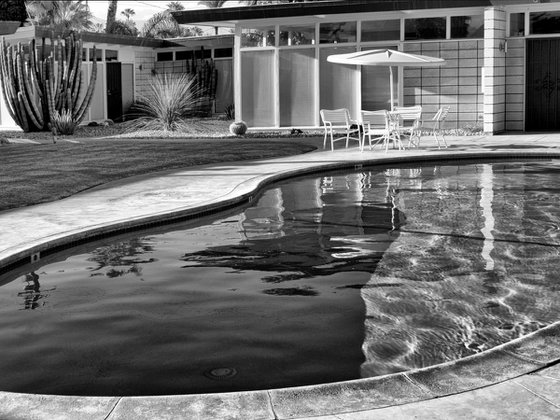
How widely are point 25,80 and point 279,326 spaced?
62.0ft

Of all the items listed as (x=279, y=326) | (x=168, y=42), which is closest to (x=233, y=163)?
(x=279, y=326)

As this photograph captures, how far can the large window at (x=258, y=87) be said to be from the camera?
22281mm

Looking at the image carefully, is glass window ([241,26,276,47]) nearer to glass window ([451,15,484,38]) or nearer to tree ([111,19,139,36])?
glass window ([451,15,484,38])

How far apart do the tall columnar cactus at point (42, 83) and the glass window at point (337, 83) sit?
623 centimetres

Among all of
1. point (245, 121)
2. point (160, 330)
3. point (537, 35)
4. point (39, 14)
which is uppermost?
point (39, 14)

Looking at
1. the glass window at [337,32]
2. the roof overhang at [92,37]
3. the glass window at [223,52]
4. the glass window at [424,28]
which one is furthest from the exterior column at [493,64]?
the glass window at [223,52]

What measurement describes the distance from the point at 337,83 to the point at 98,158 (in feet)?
28.1

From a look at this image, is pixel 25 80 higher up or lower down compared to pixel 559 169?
higher up

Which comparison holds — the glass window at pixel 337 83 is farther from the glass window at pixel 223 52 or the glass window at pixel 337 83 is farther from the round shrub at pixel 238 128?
the glass window at pixel 223 52

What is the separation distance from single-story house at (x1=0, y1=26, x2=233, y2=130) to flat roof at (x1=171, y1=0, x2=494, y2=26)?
245 inches

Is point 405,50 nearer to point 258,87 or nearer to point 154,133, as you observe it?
point 258,87

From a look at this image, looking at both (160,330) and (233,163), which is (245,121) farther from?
(160,330)

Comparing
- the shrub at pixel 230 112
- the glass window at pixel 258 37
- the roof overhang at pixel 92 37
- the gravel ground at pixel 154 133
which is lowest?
the gravel ground at pixel 154 133

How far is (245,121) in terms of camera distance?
22719 mm
